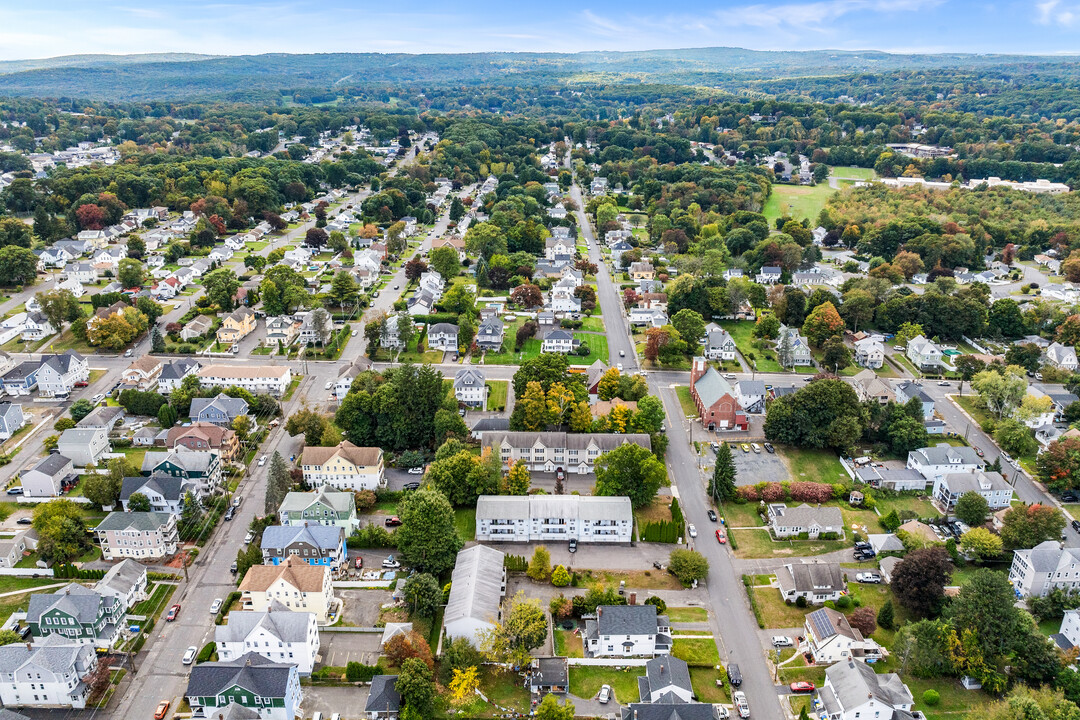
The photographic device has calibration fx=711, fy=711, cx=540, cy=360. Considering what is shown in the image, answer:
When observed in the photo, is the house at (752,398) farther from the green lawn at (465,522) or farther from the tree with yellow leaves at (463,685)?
the tree with yellow leaves at (463,685)

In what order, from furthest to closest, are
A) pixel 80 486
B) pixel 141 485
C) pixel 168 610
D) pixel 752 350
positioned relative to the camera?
pixel 752 350
pixel 80 486
pixel 141 485
pixel 168 610

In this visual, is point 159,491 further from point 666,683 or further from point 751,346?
point 751,346

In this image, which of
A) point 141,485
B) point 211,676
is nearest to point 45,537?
point 141,485

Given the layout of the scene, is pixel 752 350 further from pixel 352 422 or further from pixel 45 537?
pixel 45 537

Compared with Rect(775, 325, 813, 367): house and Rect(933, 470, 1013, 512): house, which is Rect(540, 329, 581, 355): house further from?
Rect(933, 470, 1013, 512): house

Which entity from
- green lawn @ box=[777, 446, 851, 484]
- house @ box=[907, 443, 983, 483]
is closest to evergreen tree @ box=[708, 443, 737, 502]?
green lawn @ box=[777, 446, 851, 484]

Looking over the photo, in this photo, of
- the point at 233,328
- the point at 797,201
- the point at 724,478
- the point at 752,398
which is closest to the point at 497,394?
the point at 752,398
